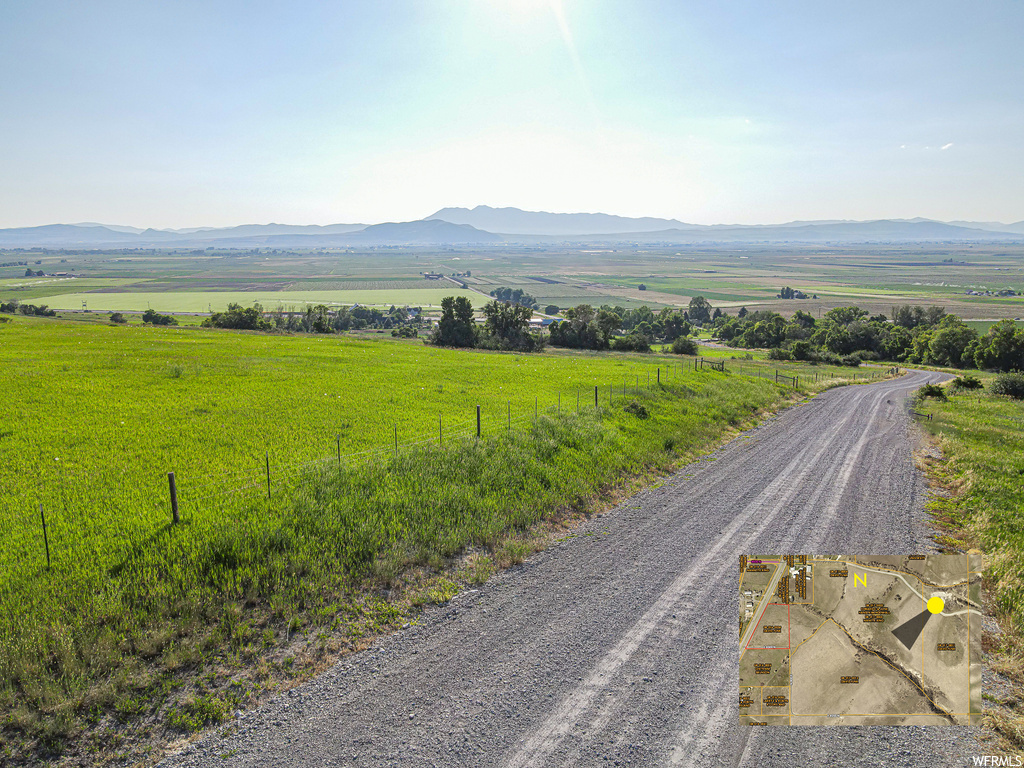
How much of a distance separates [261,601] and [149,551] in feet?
9.37

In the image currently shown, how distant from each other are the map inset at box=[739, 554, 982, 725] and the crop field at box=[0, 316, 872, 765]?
6811 millimetres

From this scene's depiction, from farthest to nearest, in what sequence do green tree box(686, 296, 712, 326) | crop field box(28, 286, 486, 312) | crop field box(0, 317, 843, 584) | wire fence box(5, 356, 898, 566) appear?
green tree box(686, 296, 712, 326) < crop field box(28, 286, 486, 312) < crop field box(0, 317, 843, 584) < wire fence box(5, 356, 898, 566)

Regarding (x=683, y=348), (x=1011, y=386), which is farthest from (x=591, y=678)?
(x=683, y=348)

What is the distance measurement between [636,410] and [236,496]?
17789 mm

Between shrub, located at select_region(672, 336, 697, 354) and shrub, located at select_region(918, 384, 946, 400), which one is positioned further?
shrub, located at select_region(672, 336, 697, 354)

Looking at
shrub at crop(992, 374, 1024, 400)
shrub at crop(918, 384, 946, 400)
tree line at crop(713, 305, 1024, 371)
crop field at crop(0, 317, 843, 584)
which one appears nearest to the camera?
crop field at crop(0, 317, 843, 584)

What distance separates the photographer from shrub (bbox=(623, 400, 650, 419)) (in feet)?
81.8

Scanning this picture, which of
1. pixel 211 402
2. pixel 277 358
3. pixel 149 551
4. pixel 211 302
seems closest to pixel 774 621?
pixel 149 551

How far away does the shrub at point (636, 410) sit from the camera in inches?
981

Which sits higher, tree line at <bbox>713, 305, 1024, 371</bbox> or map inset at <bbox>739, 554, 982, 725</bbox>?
map inset at <bbox>739, 554, 982, 725</bbox>

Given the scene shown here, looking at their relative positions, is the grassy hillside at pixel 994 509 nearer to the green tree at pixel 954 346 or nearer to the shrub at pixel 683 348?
the shrub at pixel 683 348

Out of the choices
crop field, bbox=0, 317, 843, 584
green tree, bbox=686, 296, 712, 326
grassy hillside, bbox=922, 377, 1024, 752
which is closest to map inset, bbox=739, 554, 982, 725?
grassy hillside, bbox=922, 377, 1024, 752

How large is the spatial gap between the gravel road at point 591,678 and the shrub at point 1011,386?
151 feet

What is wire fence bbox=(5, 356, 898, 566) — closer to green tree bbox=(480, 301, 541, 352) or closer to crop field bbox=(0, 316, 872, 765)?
crop field bbox=(0, 316, 872, 765)
